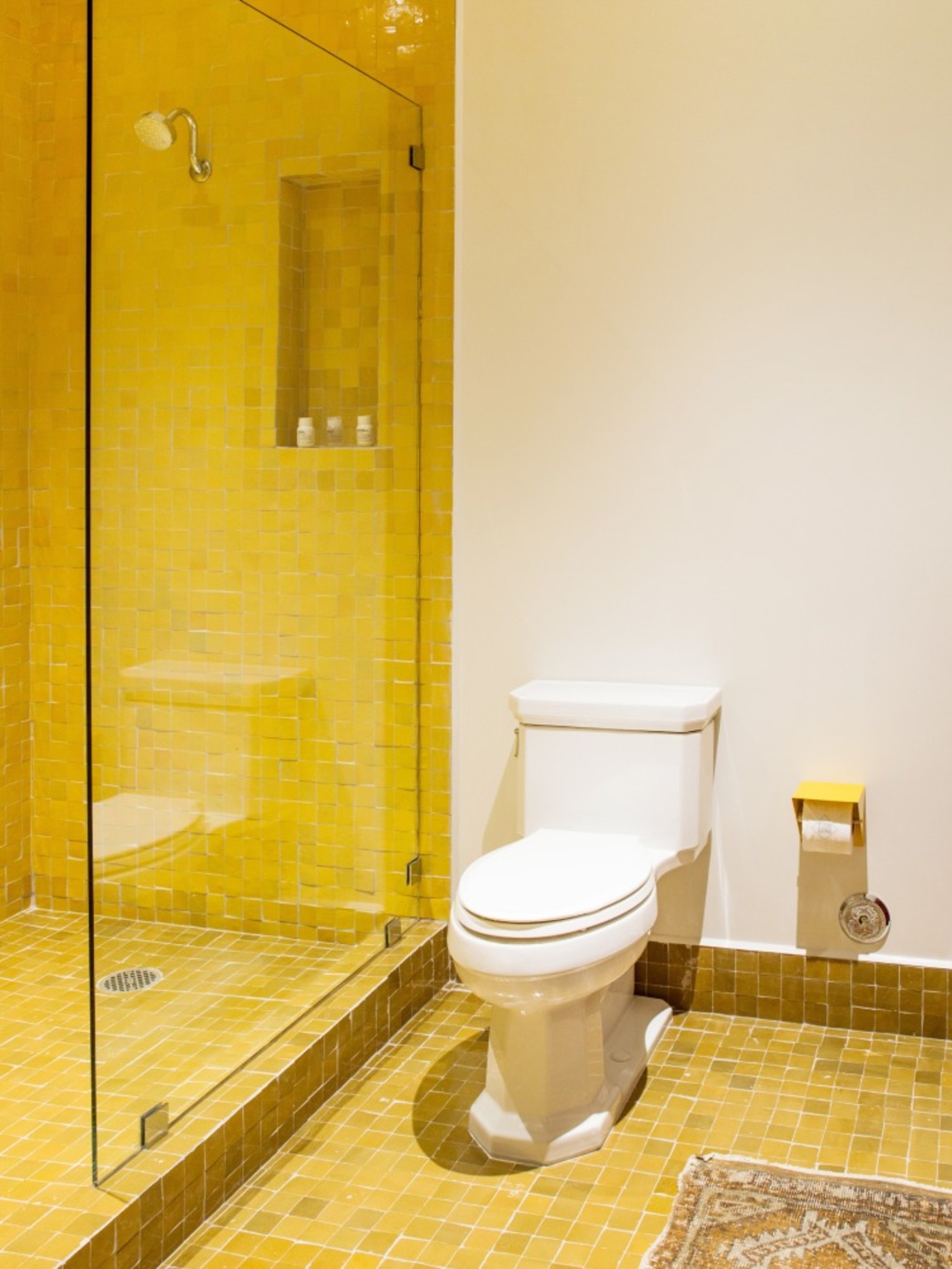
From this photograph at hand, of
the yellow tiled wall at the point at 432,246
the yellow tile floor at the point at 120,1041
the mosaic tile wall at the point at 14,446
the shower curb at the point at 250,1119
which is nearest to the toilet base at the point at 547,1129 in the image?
the shower curb at the point at 250,1119

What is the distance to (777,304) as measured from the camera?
8.96ft

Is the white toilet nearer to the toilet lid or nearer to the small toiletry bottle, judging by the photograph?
the toilet lid

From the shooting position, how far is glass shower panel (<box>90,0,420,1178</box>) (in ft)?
6.75

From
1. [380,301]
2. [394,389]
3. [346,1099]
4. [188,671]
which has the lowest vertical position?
[346,1099]

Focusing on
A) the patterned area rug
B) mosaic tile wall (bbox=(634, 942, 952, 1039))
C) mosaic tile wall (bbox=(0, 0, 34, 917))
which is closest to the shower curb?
mosaic tile wall (bbox=(634, 942, 952, 1039))

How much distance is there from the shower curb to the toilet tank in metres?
0.46

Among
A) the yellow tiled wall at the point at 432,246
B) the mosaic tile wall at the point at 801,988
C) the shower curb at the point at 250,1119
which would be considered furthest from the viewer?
the yellow tiled wall at the point at 432,246

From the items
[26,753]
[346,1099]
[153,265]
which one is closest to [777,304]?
[153,265]

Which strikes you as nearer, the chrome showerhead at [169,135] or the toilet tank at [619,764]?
the chrome showerhead at [169,135]

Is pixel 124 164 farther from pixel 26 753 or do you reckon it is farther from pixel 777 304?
pixel 26 753

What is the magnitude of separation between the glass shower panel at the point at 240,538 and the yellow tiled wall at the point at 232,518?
0.03ft

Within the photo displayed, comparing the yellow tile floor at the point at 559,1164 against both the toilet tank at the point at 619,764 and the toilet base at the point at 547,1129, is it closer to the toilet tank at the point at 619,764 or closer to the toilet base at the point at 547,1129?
the toilet base at the point at 547,1129

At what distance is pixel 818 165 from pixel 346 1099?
208cm

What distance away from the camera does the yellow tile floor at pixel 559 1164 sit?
2.01m
